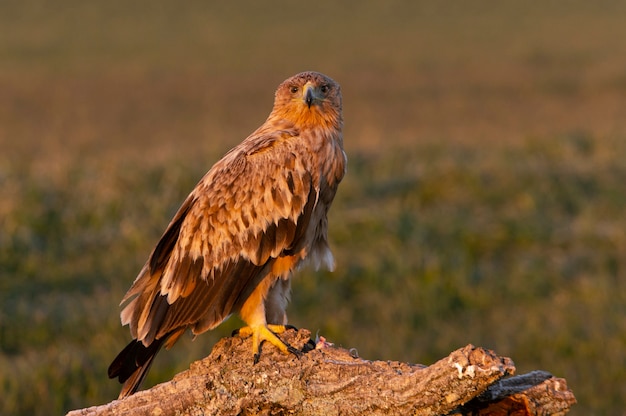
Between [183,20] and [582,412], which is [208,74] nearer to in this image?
[183,20]

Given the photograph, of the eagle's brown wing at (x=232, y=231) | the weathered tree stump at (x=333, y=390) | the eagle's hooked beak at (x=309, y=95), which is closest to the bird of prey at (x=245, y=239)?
the eagle's brown wing at (x=232, y=231)

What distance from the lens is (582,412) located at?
8.21m

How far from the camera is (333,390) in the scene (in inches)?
169

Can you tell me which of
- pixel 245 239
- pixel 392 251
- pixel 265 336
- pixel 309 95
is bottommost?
pixel 392 251

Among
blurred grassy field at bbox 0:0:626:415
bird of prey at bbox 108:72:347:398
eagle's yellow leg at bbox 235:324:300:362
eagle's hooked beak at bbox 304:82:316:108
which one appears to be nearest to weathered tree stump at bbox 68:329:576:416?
eagle's yellow leg at bbox 235:324:300:362

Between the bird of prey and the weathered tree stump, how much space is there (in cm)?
67

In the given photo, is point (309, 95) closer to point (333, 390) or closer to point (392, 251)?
point (333, 390)

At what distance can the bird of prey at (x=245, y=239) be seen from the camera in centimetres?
535

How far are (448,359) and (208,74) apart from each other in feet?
121

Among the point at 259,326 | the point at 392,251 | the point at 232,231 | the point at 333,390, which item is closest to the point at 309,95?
the point at 232,231

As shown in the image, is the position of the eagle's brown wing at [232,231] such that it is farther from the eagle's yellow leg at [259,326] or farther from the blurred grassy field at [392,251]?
the blurred grassy field at [392,251]

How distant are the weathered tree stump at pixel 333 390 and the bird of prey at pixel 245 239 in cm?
67

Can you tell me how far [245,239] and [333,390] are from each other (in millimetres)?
1432

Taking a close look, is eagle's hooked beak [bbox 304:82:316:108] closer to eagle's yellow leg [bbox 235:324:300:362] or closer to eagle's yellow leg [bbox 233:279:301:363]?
eagle's yellow leg [bbox 233:279:301:363]
